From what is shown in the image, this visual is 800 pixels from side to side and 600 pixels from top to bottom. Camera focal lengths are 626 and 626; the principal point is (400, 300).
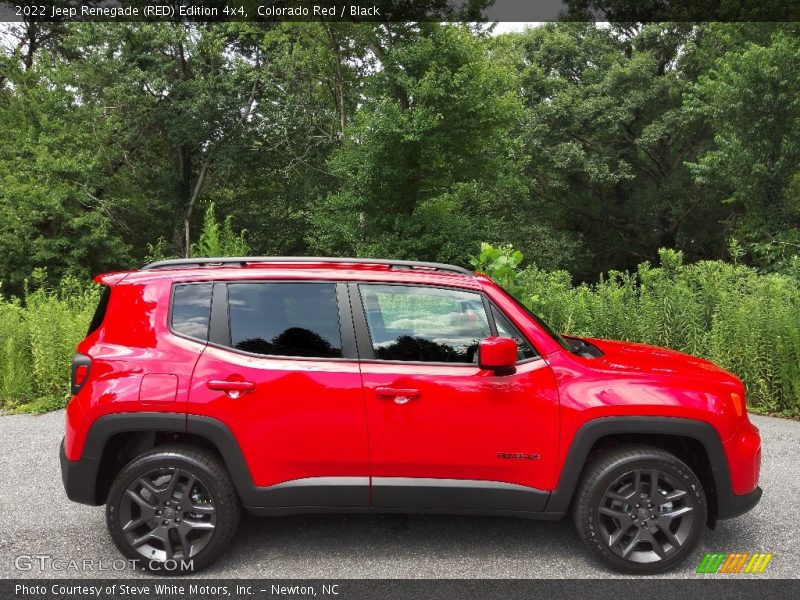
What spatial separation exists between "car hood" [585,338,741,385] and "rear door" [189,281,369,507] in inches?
59.9

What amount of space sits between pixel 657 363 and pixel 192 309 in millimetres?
2816

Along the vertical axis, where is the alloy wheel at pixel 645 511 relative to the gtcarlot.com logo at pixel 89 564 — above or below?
above

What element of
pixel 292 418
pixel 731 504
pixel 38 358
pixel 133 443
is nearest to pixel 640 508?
pixel 731 504

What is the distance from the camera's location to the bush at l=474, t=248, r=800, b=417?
23.2 feet

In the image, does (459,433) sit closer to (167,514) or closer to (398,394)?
(398,394)

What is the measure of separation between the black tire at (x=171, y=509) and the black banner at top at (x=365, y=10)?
22.9m

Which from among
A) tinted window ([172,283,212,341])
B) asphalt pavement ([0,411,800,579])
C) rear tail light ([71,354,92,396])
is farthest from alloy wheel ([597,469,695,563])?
rear tail light ([71,354,92,396])

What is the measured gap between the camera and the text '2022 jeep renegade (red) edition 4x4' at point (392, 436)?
3.47 meters

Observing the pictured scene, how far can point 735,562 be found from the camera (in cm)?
366

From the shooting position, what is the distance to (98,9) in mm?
26875

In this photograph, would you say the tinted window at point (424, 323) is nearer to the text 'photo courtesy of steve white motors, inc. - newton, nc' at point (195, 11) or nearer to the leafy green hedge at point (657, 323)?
the leafy green hedge at point (657, 323)

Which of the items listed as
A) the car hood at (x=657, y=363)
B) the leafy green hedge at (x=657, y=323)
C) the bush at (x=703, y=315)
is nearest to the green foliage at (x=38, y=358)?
the leafy green hedge at (x=657, y=323)

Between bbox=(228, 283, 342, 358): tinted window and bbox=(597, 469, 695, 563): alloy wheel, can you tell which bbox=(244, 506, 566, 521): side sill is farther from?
bbox=(228, 283, 342, 358): tinted window

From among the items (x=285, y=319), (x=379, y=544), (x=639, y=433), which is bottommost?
(x=379, y=544)
